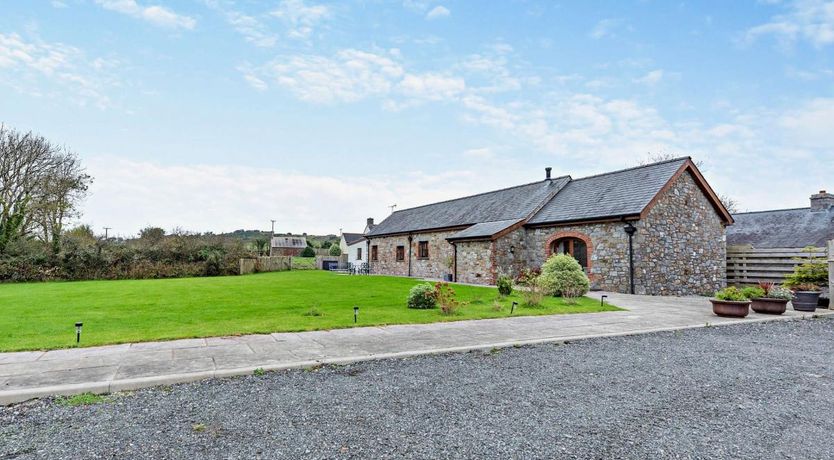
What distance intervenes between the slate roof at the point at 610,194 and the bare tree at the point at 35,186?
2658cm

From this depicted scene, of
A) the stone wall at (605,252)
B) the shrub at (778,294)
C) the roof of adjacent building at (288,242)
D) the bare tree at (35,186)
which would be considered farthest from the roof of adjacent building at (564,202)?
the roof of adjacent building at (288,242)

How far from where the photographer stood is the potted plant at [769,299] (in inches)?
386

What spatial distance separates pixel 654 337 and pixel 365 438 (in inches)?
244

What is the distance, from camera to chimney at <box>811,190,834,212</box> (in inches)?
720

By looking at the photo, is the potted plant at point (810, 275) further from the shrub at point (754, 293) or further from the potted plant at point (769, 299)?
the shrub at point (754, 293)

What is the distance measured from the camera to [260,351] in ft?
18.6

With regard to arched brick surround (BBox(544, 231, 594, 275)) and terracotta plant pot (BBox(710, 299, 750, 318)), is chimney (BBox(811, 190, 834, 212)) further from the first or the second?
terracotta plant pot (BBox(710, 299, 750, 318))

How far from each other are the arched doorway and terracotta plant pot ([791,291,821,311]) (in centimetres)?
652

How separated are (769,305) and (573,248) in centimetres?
764

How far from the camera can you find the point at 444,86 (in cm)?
1450

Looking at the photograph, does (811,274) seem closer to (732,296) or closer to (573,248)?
(732,296)

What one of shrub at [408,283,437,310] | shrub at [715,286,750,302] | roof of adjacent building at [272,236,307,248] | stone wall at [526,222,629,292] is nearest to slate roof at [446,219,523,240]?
stone wall at [526,222,629,292]

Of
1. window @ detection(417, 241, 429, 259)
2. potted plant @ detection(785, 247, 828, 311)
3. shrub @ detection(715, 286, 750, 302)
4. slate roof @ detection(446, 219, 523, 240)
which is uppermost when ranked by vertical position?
slate roof @ detection(446, 219, 523, 240)

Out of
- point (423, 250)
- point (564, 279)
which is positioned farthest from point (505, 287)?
point (423, 250)
